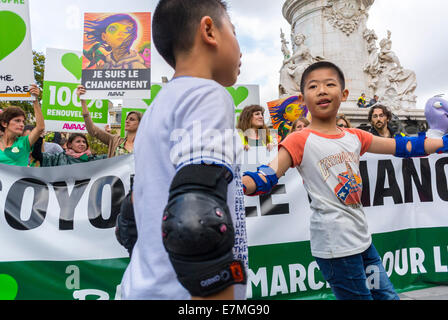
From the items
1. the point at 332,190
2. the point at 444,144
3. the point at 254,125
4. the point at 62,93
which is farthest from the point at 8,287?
the point at 62,93

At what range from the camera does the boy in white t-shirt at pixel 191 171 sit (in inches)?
28.6

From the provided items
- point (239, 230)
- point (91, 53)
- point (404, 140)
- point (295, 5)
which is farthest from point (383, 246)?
point (295, 5)

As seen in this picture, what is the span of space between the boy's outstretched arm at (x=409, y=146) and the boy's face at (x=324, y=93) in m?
0.35

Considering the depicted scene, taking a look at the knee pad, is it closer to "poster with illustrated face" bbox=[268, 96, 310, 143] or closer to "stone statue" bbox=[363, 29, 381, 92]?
"poster with illustrated face" bbox=[268, 96, 310, 143]

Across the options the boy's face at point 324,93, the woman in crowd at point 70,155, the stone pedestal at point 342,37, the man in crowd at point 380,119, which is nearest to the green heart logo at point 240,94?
the man in crowd at point 380,119

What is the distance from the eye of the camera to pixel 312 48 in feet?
60.9

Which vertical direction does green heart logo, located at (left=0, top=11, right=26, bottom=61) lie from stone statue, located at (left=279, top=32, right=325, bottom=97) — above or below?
below

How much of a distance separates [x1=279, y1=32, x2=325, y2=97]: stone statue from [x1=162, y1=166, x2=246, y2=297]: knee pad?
1839cm

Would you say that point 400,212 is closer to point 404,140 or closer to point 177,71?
point 404,140

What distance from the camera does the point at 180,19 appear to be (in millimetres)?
1001

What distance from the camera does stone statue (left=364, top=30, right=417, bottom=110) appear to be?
19.0 metres

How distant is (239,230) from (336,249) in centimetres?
88

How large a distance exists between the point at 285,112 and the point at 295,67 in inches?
503

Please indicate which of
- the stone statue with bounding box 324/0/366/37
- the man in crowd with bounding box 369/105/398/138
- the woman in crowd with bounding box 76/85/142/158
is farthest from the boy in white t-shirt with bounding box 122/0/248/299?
the stone statue with bounding box 324/0/366/37
